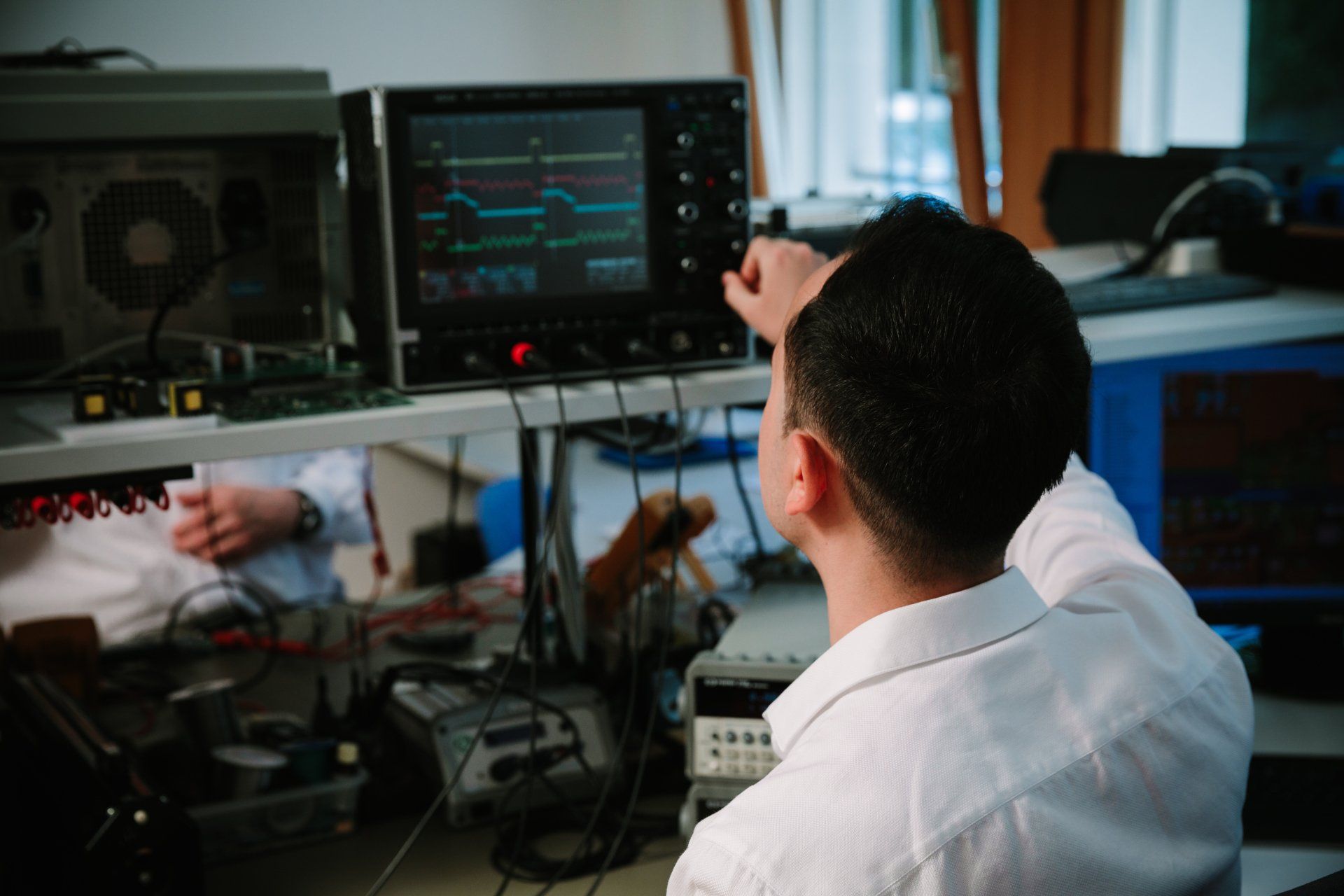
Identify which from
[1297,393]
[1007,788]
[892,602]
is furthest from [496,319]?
[1297,393]

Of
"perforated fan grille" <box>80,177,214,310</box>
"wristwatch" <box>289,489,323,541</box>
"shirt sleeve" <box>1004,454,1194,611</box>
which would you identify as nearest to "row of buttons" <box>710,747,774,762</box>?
"shirt sleeve" <box>1004,454,1194,611</box>

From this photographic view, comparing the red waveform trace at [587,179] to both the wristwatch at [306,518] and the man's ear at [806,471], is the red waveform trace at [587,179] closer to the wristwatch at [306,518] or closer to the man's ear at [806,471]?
the man's ear at [806,471]

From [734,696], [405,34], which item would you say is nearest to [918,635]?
[734,696]

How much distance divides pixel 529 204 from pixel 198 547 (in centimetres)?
140

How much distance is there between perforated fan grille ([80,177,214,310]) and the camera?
139 centimetres

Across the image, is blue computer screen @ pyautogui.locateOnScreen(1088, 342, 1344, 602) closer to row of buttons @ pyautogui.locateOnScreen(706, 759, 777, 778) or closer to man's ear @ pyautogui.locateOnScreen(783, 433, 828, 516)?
row of buttons @ pyautogui.locateOnScreen(706, 759, 777, 778)

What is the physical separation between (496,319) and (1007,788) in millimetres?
758

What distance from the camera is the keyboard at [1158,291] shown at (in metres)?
1.72

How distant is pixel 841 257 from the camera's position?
0.91 metres

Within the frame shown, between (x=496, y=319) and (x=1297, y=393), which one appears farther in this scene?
(x=1297, y=393)

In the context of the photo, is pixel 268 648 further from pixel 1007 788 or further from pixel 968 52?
pixel 968 52

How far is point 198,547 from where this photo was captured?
237cm

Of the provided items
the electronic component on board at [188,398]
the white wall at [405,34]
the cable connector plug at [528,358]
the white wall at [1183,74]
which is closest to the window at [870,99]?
the white wall at [405,34]

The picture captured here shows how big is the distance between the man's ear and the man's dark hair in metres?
0.01
